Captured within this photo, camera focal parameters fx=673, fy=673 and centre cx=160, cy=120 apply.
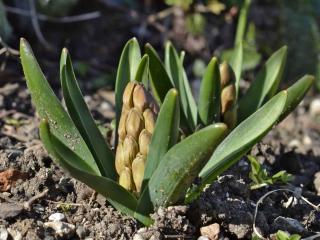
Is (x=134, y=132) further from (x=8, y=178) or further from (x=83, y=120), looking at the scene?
(x=8, y=178)

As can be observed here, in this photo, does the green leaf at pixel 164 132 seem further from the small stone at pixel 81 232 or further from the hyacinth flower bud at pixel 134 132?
the small stone at pixel 81 232

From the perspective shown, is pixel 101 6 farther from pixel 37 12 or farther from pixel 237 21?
pixel 237 21

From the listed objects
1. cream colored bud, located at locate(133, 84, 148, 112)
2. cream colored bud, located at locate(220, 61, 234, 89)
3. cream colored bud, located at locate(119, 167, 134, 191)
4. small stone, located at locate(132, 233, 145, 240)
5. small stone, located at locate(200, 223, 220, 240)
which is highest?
cream colored bud, located at locate(133, 84, 148, 112)

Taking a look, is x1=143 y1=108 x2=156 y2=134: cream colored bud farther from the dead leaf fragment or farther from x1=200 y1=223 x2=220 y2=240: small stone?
the dead leaf fragment

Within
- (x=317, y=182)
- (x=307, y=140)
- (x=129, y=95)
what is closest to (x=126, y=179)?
(x=129, y=95)

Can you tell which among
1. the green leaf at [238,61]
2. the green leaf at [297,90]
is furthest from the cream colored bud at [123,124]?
the green leaf at [238,61]

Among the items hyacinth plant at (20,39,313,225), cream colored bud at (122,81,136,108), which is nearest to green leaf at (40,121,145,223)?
hyacinth plant at (20,39,313,225)

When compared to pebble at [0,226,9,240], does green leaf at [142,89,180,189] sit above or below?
above
